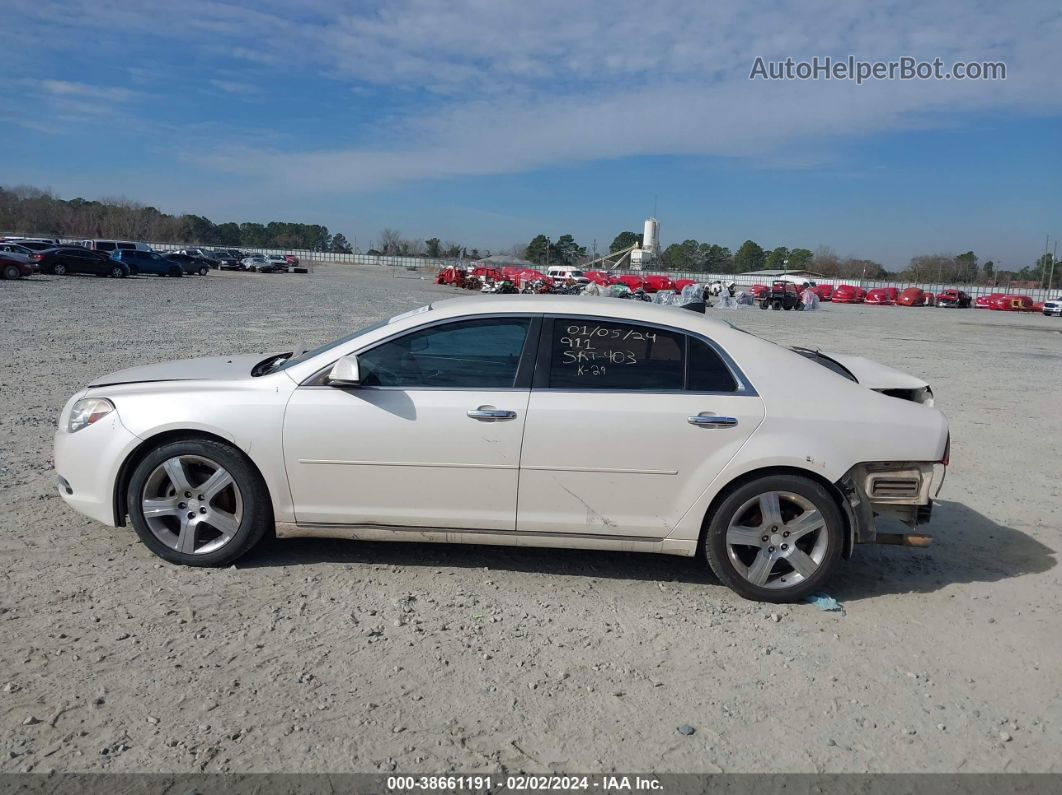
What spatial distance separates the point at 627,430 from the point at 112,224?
145754mm

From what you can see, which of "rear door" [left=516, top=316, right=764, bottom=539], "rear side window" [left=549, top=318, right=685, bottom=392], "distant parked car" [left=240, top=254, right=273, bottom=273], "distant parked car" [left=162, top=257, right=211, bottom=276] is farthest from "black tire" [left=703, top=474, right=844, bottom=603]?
"distant parked car" [left=240, top=254, right=273, bottom=273]

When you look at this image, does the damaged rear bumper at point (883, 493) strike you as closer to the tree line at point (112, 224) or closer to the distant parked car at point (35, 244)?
the distant parked car at point (35, 244)

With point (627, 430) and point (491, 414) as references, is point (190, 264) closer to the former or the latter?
point (491, 414)

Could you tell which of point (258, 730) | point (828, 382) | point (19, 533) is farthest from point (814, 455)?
point (19, 533)

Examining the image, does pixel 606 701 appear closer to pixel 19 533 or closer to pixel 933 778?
pixel 933 778

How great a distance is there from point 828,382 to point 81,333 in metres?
14.9

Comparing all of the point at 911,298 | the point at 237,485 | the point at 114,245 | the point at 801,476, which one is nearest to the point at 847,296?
the point at 911,298

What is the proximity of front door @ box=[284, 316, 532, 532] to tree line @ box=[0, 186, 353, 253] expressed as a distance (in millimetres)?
125692

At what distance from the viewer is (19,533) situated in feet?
16.3

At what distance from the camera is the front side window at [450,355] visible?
4.58 metres

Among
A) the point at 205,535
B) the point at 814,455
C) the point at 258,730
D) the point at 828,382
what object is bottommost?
the point at 258,730

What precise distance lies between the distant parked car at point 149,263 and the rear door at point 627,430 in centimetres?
4711

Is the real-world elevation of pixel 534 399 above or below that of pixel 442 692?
above

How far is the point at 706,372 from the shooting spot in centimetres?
452
